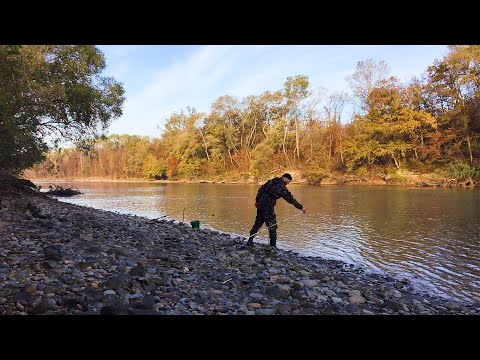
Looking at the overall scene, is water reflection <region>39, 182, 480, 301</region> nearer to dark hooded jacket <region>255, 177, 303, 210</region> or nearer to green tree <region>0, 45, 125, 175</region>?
dark hooded jacket <region>255, 177, 303, 210</region>

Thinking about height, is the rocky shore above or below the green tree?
below

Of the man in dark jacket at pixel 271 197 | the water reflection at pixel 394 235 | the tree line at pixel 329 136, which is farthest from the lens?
the tree line at pixel 329 136

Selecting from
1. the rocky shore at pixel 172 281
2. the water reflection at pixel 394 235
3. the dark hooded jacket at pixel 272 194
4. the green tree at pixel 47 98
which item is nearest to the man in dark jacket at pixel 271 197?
the dark hooded jacket at pixel 272 194

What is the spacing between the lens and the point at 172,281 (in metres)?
6.12

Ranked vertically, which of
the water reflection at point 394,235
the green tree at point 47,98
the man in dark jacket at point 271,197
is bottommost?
the water reflection at point 394,235

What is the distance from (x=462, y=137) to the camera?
40375 millimetres

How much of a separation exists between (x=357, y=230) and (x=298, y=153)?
42738 millimetres

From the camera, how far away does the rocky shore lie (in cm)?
471

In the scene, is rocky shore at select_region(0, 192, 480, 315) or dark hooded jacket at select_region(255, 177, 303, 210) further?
dark hooded jacket at select_region(255, 177, 303, 210)

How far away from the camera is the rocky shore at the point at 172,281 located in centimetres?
471

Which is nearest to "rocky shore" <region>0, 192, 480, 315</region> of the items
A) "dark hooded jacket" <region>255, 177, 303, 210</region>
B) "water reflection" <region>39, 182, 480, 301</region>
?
"water reflection" <region>39, 182, 480, 301</region>

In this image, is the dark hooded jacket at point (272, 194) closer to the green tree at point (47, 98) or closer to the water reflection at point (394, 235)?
the water reflection at point (394, 235)

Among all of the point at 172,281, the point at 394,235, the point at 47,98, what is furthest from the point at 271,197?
the point at 47,98
